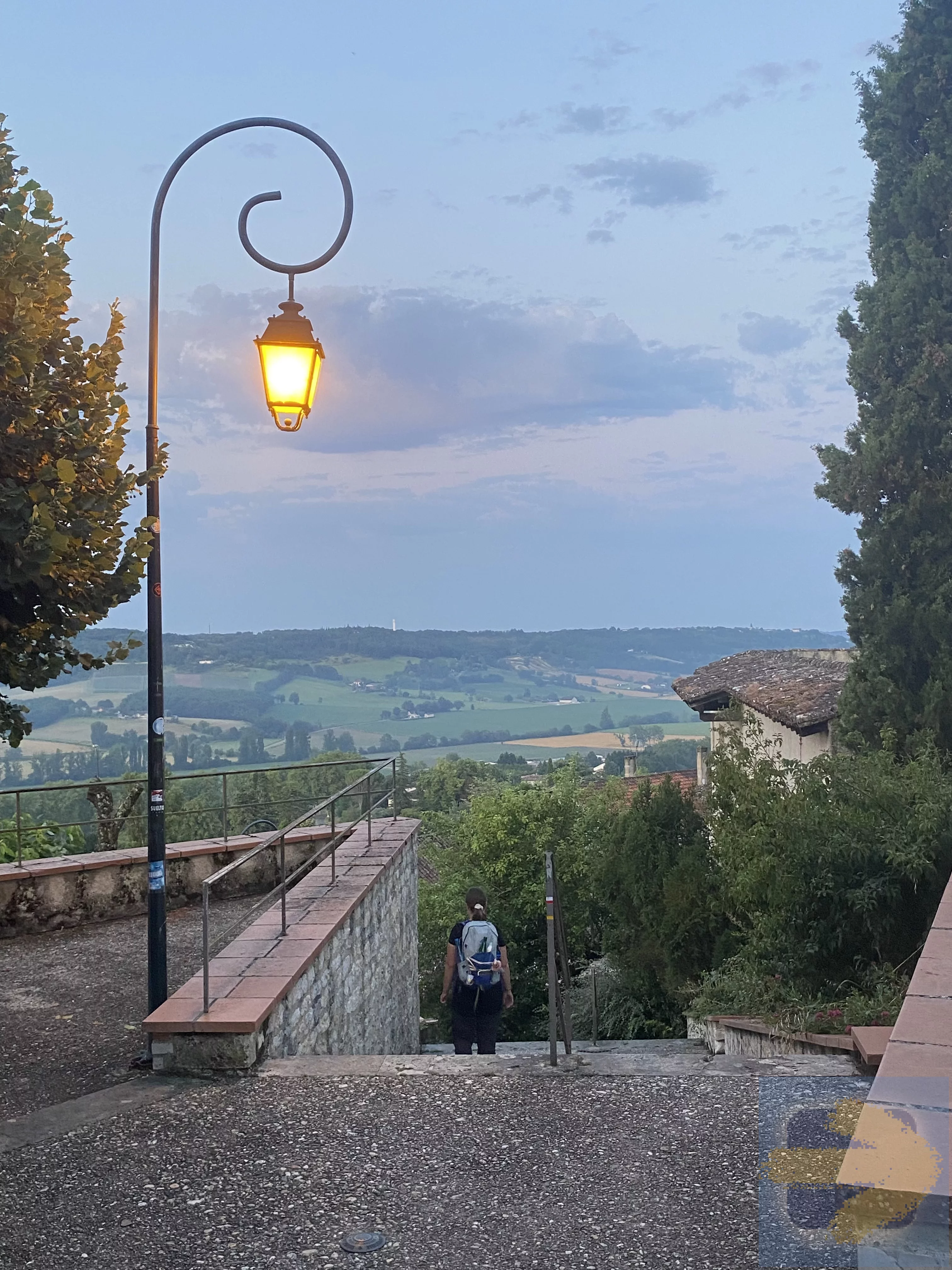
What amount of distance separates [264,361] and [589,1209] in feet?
15.0

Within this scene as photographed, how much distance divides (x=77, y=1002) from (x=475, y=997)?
2.72 meters

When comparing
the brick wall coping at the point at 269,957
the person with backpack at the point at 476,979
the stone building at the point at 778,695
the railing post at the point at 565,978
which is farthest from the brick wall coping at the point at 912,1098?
the stone building at the point at 778,695

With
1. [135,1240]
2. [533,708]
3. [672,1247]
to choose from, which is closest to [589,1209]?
[672,1247]

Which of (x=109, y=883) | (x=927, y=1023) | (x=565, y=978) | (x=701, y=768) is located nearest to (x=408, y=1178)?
(x=927, y=1023)

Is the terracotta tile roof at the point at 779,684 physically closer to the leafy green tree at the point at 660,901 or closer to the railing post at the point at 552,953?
the leafy green tree at the point at 660,901

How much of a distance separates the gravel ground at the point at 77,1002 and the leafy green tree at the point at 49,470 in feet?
5.99

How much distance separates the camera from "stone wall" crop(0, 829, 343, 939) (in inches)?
351

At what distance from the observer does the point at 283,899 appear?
697cm

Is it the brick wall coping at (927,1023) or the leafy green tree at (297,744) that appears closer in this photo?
the brick wall coping at (927,1023)

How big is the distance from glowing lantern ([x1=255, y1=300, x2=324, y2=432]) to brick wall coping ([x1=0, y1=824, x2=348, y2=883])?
366cm

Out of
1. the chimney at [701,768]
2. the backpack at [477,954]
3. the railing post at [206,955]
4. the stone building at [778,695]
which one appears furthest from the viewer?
the chimney at [701,768]

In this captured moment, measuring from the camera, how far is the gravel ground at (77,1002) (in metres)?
5.71

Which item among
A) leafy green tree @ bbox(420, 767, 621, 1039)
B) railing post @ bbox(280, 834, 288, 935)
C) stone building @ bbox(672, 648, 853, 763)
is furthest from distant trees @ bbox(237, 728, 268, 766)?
railing post @ bbox(280, 834, 288, 935)

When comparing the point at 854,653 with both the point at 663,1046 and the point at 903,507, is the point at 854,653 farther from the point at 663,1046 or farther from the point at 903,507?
the point at 663,1046
